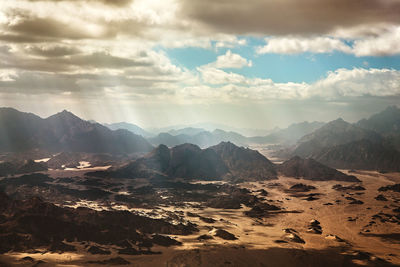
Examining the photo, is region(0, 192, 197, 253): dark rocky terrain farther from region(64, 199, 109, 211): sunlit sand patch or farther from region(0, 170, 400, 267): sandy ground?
region(64, 199, 109, 211): sunlit sand patch

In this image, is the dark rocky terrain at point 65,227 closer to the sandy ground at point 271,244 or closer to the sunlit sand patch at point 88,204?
the sandy ground at point 271,244

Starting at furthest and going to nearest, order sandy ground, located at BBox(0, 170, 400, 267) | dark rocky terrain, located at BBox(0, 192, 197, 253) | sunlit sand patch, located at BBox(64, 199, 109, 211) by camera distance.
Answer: sunlit sand patch, located at BBox(64, 199, 109, 211)
dark rocky terrain, located at BBox(0, 192, 197, 253)
sandy ground, located at BBox(0, 170, 400, 267)

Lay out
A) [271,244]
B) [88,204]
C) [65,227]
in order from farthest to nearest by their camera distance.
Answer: [88,204]
[271,244]
[65,227]

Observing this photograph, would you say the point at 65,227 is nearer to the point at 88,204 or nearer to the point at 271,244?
the point at 88,204

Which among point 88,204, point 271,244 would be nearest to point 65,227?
point 88,204

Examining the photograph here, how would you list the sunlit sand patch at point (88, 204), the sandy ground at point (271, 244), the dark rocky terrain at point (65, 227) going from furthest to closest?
the sunlit sand patch at point (88, 204) → the dark rocky terrain at point (65, 227) → the sandy ground at point (271, 244)

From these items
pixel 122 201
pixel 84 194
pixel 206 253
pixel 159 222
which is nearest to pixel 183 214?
pixel 159 222

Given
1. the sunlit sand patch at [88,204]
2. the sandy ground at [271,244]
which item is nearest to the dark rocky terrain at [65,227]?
the sandy ground at [271,244]

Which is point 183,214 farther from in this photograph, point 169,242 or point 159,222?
point 169,242

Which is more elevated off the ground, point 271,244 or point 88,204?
point 88,204

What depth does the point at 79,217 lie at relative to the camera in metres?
106

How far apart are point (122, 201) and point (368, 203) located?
442ft

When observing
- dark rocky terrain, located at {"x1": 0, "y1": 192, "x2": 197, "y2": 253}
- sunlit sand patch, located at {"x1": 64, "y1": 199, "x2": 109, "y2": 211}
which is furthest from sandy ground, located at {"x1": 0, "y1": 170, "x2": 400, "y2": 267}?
sunlit sand patch, located at {"x1": 64, "y1": 199, "x2": 109, "y2": 211}

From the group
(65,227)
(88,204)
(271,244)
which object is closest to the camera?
(65,227)
